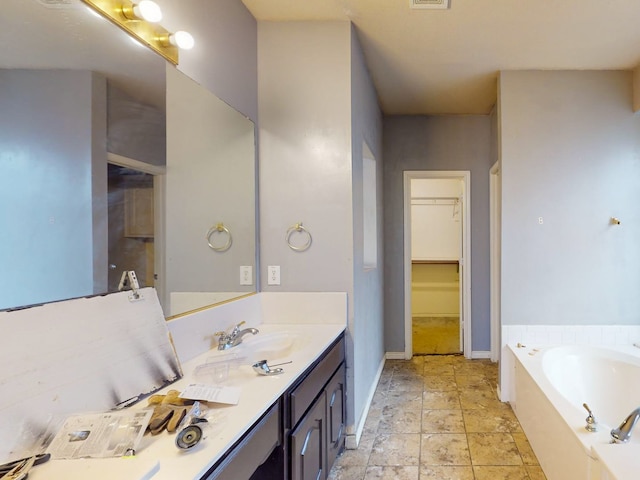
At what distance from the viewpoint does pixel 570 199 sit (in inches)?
109

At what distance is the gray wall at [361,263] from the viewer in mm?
2201

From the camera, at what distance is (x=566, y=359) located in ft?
8.33

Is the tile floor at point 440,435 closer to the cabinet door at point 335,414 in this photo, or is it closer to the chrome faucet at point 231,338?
the cabinet door at point 335,414

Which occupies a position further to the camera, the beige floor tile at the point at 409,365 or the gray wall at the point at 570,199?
the beige floor tile at the point at 409,365

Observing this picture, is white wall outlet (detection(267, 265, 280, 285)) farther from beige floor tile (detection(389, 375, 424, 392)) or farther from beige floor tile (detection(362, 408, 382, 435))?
beige floor tile (detection(389, 375, 424, 392))

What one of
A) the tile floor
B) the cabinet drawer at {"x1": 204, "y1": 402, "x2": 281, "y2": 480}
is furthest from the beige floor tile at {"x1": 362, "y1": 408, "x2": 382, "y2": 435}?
the cabinet drawer at {"x1": 204, "y1": 402, "x2": 281, "y2": 480}

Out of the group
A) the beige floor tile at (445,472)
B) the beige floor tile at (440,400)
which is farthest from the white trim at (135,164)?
the beige floor tile at (440,400)

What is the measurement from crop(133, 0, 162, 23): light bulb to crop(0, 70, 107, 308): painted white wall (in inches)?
11.1

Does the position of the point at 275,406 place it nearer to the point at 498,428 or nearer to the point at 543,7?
the point at 498,428

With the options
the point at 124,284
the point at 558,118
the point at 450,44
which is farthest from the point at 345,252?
the point at 558,118

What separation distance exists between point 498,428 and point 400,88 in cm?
287

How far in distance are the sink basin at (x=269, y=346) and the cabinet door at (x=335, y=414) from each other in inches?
10.8

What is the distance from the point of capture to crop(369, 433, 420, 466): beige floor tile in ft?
6.91

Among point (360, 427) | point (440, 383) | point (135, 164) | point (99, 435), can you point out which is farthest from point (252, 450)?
point (440, 383)
